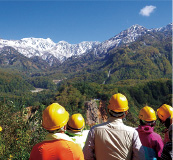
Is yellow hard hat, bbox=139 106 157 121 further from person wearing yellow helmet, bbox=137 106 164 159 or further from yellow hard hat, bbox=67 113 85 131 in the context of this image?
yellow hard hat, bbox=67 113 85 131

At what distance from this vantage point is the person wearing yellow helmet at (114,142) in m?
2.96

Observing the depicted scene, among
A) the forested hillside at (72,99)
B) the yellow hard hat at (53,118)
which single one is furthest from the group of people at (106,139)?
the forested hillside at (72,99)

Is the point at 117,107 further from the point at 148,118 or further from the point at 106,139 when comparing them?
the point at 148,118

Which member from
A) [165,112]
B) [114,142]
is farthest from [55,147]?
[165,112]

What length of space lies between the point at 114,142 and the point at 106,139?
15 centimetres

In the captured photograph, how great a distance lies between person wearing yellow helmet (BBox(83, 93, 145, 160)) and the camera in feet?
9.70

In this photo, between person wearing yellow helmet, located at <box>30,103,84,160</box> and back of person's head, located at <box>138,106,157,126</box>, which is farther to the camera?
back of person's head, located at <box>138,106,157,126</box>

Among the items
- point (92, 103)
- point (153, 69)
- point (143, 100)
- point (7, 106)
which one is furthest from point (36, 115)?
point (153, 69)

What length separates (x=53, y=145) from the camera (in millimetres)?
2363

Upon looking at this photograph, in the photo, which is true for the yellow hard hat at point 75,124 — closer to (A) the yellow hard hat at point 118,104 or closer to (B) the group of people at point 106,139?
(B) the group of people at point 106,139

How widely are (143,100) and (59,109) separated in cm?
9197

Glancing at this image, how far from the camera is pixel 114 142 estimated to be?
299 centimetres

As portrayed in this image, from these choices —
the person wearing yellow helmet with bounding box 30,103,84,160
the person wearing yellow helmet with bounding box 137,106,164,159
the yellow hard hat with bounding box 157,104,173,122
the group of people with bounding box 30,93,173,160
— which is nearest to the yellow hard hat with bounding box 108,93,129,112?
the group of people with bounding box 30,93,173,160

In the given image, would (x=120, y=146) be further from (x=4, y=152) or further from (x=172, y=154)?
(x=4, y=152)
